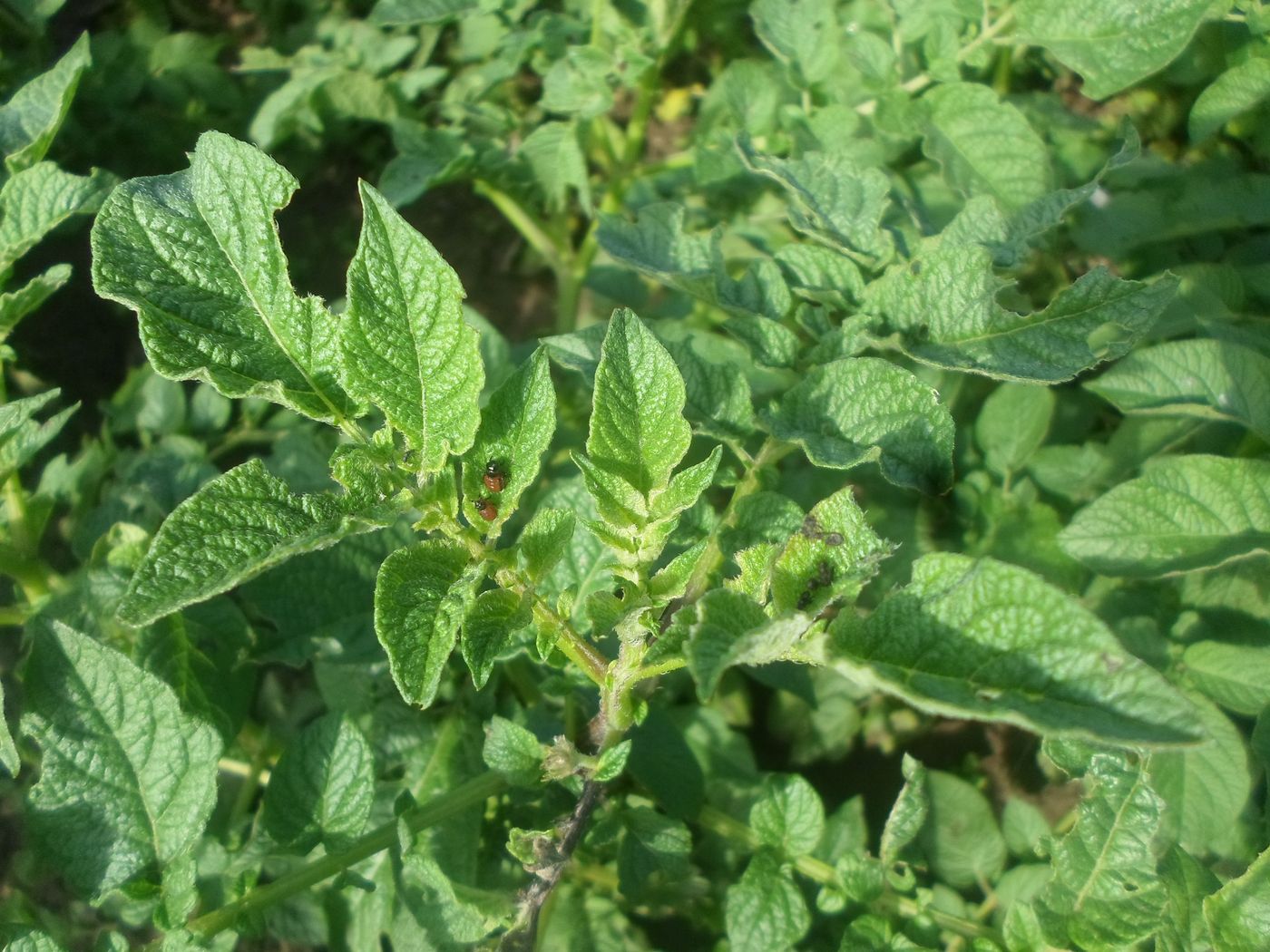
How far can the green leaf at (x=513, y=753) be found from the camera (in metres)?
1.50

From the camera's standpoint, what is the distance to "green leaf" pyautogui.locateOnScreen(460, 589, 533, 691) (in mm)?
1143

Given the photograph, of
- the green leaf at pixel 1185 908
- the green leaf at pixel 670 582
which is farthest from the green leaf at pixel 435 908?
the green leaf at pixel 1185 908

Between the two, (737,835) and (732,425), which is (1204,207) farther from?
(737,835)

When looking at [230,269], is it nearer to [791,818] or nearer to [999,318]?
[999,318]

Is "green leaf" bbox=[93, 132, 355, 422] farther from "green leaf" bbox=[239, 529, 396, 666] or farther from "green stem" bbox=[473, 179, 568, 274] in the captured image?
"green stem" bbox=[473, 179, 568, 274]

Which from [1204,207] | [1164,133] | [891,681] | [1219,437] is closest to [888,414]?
[891,681]

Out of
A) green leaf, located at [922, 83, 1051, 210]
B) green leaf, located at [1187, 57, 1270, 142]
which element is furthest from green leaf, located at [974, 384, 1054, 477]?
green leaf, located at [1187, 57, 1270, 142]

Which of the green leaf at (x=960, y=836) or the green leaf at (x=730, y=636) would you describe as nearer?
the green leaf at (x=730, y=636)

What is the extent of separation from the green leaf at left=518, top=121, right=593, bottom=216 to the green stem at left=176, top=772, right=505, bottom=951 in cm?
139

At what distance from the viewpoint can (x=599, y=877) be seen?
204 cm

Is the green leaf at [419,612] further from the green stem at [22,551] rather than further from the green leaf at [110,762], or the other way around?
the green stem at [22,551]

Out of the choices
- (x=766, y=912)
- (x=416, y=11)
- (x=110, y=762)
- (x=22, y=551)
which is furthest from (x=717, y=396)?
(x=416, y=11)

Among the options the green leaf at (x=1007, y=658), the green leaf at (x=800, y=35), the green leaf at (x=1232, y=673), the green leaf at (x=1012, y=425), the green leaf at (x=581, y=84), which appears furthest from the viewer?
the green leaf at (x=581, y=84)

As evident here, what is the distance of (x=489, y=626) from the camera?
1.17 meters
